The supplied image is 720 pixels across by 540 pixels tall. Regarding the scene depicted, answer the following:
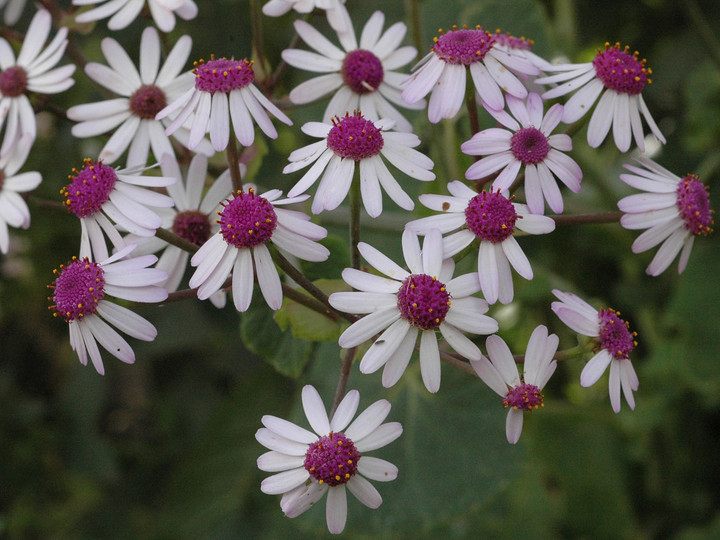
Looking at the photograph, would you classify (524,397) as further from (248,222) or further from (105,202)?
(105,202)

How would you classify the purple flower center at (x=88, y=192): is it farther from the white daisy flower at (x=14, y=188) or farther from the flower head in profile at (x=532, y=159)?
the flower head in profile at (x=532, y=159)

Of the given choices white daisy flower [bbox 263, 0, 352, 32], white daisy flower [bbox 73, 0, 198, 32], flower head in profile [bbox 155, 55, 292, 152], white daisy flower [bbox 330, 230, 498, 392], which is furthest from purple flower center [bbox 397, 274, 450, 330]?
white daisy flower [bbox 73, 0, 198, 32]

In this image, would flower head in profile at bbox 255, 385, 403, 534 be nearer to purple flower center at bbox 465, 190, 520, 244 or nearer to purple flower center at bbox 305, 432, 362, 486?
purple flower center at bbox 305, 432, 362, 486

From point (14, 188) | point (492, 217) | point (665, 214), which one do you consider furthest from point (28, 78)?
point (665, 214)

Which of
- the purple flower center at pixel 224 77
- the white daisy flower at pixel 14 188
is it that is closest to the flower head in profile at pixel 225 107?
the purple flower center at pixel 224 77

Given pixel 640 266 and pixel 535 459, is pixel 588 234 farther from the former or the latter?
pixel 535 459
